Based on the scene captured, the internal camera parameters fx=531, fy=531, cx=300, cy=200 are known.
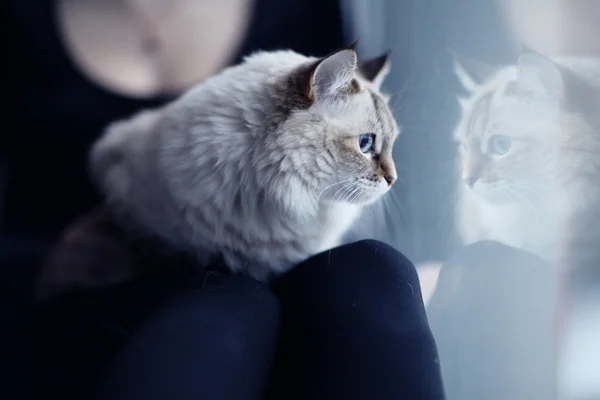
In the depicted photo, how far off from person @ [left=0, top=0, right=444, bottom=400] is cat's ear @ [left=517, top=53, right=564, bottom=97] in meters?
0.36

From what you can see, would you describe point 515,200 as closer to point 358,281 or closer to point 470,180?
point 470,180

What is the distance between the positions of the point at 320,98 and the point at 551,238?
0.46m

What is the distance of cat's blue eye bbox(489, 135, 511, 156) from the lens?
916 millimetres

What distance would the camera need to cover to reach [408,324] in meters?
0.80

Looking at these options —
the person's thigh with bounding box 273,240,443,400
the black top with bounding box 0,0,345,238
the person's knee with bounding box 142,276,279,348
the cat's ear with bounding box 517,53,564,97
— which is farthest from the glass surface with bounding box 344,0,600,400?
the black top with bounding box 0,0,345,238

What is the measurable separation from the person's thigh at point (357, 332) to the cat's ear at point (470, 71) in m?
0.33

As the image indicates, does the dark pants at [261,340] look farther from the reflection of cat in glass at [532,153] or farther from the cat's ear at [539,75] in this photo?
the cat's ear at [539,75]

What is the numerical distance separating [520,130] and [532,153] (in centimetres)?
4

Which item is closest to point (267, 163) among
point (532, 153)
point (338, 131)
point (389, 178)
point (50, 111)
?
point (338, 131)

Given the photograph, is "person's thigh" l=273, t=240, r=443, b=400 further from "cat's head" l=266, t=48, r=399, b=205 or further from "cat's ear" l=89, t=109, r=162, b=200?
"cat's ear" l=89, t=109, r=162, b=200

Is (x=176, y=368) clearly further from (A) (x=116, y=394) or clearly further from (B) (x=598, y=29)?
(B) (x=598, y=29)

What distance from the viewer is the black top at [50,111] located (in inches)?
56.8

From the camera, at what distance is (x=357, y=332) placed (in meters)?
0.80

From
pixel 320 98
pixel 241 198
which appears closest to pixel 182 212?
pixel 241 198
